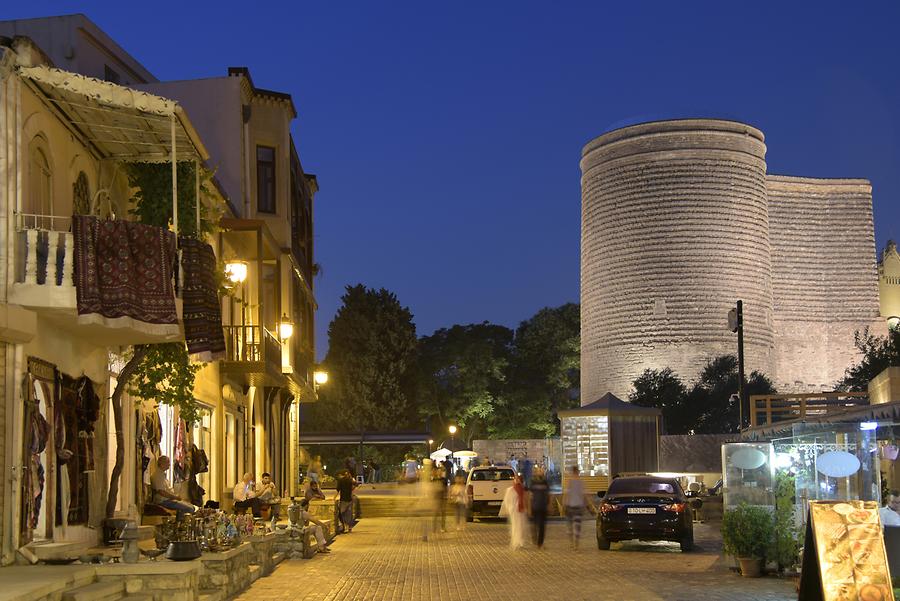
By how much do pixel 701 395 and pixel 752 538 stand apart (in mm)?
55627

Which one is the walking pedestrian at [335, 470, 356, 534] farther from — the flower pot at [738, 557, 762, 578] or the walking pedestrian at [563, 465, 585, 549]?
the flower pot at [738, 557, 762, 578]

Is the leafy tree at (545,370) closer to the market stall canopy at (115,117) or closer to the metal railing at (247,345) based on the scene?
the metal railing at (247,345)

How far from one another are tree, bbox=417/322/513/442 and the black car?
56.0 meters

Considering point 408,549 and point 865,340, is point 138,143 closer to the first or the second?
point 408,549

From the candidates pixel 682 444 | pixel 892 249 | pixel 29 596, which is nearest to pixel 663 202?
pixel 682 444

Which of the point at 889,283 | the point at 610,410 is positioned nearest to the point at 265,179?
the point at 610,410

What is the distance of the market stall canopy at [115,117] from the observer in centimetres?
1450

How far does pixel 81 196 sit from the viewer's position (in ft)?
54.9

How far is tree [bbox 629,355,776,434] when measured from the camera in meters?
70.4

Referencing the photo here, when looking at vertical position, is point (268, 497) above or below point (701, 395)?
below

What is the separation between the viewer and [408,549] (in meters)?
23.4

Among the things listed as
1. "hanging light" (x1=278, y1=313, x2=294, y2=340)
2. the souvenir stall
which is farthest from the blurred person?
the souvenir stall

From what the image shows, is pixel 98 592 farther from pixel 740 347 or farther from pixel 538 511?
pixel 740 347

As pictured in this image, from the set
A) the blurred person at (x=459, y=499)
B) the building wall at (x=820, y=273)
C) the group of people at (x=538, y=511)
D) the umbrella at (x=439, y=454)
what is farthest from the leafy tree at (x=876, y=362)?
the group of people at (x=538, y=511)
